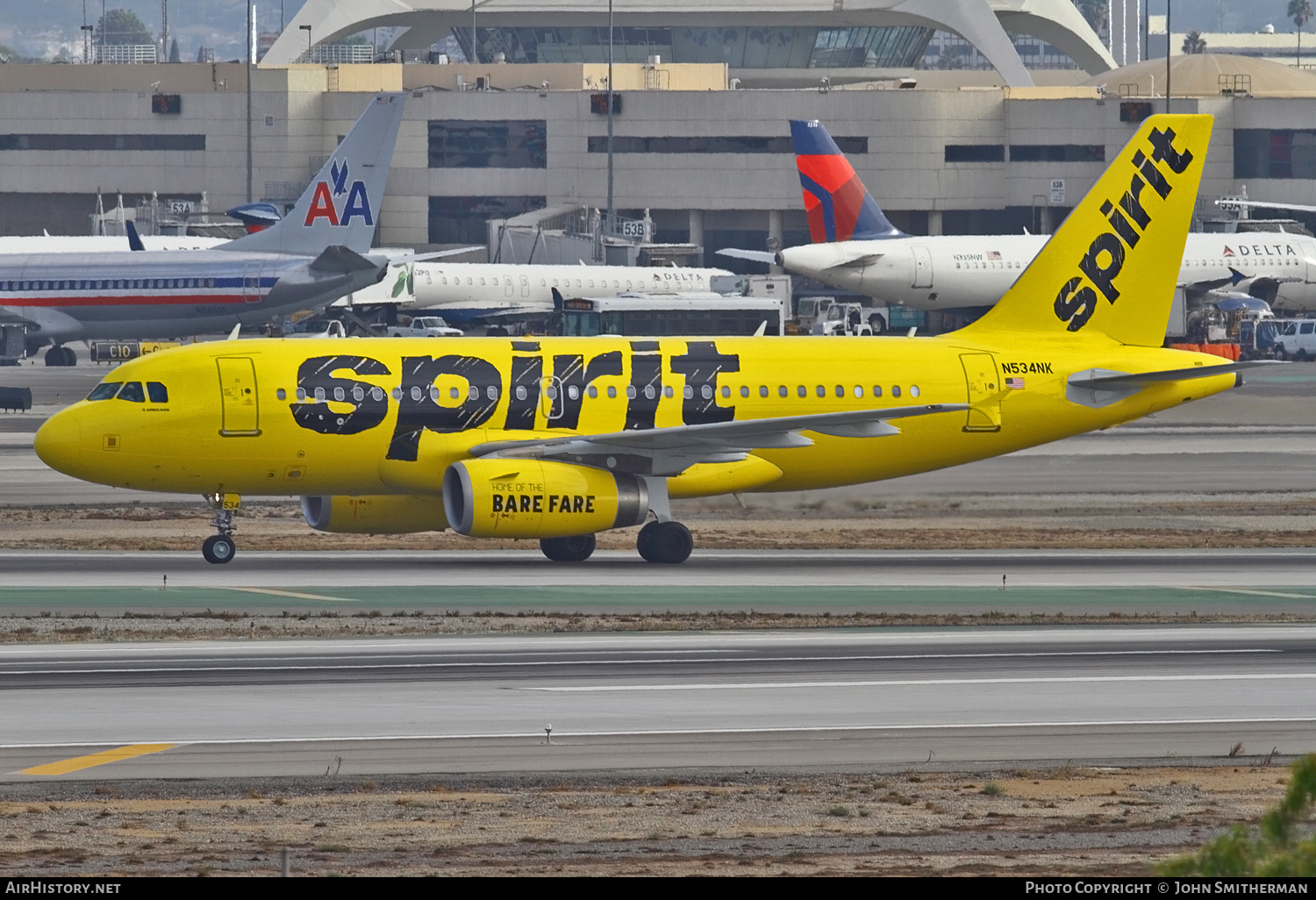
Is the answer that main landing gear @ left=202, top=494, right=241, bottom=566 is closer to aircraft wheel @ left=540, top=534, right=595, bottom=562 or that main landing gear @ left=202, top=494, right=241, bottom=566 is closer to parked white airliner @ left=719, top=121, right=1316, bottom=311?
aircraft wheel @ left=540, top=534, right=595, bottom=562

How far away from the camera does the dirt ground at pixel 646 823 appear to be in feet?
47.9

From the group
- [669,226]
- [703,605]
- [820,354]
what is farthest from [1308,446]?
[669,226]

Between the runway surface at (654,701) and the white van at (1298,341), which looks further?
the white van at (1298,341)

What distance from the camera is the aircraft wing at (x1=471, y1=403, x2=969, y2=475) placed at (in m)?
34.6

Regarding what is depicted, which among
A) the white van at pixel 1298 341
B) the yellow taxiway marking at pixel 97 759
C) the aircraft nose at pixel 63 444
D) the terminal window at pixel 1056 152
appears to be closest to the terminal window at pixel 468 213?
the terminal window at pixel 1056 152

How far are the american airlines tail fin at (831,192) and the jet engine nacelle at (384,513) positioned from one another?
68683 mm

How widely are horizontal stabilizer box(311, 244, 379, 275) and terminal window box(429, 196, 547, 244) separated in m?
53.0

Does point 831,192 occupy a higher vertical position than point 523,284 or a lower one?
higher

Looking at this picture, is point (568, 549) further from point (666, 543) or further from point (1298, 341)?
point (1298, 341)

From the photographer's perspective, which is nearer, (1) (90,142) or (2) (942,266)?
(2) (942,266)

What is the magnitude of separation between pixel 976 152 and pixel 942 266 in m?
43.7

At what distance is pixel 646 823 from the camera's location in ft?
53.6

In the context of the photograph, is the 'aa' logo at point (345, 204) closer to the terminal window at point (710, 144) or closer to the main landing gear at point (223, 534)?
the terminal window at point (710, 144)

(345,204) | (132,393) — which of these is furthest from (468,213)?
(132,393)
